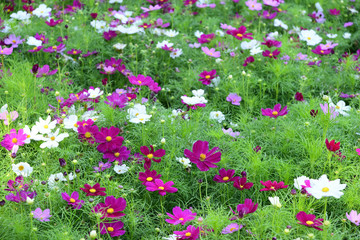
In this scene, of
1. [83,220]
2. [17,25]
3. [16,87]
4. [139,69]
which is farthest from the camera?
[17,25]

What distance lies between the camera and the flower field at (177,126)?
69.5 inches

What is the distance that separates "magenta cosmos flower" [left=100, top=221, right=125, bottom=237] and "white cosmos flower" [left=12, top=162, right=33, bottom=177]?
44 centimetres

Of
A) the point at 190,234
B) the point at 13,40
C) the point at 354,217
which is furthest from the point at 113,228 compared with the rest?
the point at 13,40

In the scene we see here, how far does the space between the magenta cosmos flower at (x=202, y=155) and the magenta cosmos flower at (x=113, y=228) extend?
0.42 m

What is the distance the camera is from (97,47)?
3234mm

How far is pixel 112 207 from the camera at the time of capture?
5.70ft

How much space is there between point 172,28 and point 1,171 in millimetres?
1943

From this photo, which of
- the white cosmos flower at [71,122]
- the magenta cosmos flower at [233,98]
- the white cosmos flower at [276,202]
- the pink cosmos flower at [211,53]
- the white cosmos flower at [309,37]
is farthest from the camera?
the white cosmos flower at [309,37]

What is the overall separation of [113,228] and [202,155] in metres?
0.50

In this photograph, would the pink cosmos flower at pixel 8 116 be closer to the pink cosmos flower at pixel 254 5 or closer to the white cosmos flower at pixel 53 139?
the white cosmos flower at pixel 53 139

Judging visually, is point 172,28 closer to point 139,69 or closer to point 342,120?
point 139,69

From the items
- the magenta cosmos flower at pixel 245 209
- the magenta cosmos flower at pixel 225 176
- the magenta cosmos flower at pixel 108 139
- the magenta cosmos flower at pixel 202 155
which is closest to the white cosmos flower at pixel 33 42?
the magenta cosmos flower at pixel 108 139

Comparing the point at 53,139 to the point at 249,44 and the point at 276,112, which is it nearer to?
the point at 276,112

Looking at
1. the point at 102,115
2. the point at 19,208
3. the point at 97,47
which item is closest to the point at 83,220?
the point at 19,208
